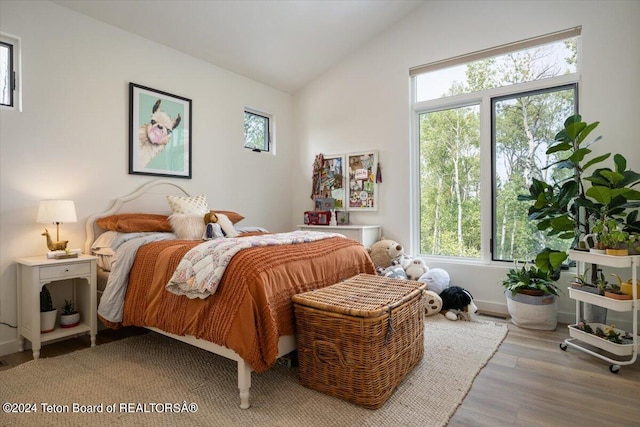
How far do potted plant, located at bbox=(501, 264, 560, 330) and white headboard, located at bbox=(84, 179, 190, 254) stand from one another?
3.31 meters

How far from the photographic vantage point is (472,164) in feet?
12.5

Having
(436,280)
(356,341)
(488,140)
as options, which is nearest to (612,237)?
(436,280)

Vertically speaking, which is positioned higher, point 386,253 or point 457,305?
point 386,253

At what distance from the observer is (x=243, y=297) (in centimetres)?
179

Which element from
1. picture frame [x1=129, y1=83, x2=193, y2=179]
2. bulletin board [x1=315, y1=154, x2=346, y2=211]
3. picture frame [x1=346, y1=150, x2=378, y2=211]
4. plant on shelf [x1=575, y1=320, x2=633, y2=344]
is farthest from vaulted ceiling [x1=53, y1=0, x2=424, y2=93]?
plant on shelf [x1=575, y1=320, x2=633, y2=344]

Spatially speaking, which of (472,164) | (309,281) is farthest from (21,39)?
(472,164)

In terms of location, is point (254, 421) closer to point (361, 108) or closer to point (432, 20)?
point (361, 108)

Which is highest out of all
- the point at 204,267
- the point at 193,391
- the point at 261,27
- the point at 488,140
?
the point at 261,27

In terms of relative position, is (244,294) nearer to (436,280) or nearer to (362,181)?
(436,280)

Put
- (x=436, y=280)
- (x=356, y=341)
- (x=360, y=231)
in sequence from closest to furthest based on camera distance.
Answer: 1. (x=356, y=341)
2. (x=436, y=280)
3. (x=360, y=231)

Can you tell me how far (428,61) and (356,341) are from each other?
334 centimetres

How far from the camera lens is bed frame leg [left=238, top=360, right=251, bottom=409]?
178cm

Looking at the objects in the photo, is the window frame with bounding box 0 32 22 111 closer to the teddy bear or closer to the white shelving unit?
the teddy bear

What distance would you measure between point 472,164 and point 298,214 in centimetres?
238
